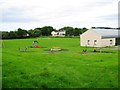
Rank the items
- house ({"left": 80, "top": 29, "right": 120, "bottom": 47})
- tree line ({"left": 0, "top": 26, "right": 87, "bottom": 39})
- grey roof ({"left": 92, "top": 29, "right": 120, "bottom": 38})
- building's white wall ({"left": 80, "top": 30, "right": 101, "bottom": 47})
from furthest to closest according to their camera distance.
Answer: tree line ({"left": 0, "top": 26, "right": 87, "bottom": 39}) < grey roof ({"left": 92, "top": 29, "right": 120, "bottom": 38}) < building's white wall ({"left": 80, "top": 30, "right": 101, "bottom": 47}) < house ({"left": 80, "top": 29, "right": 120, "bottom": 47})

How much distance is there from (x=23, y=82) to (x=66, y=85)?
83.8 inches

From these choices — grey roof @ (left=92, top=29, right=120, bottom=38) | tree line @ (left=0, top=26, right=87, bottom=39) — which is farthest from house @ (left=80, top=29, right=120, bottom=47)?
tree line @ (left=0, top=26, right=87, bottom=39)

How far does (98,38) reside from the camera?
55.9m

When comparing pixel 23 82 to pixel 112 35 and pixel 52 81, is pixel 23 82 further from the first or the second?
pixel 112 35

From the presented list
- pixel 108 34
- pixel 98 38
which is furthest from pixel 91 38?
pixel 108 34

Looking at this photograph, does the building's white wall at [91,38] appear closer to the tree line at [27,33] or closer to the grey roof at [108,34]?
the grey roof at [108,34]

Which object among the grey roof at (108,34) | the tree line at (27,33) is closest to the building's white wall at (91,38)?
the grey roof at (108,34)

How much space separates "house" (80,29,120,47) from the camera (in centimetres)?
5554

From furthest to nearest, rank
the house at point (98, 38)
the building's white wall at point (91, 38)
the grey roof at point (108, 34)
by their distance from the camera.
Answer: the grey roof at point (108, 34), the building's white wall at point (91, 38), the house at point (98, 38)

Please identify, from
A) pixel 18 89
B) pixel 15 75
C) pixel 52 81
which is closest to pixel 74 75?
pixel 52 81

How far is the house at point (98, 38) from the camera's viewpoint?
5554cm

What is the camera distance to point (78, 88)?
37.9 feet

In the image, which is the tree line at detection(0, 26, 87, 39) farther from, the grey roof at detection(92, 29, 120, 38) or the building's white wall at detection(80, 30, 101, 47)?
the grey roof at detection(92, 29, 120, 38)

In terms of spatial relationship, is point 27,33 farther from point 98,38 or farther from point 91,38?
point 98,38
